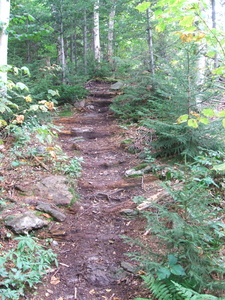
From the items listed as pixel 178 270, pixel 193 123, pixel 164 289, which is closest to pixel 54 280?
pixel 164 289

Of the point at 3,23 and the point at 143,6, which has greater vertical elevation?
the point at 3,23

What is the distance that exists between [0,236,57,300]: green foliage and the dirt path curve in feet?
0.69

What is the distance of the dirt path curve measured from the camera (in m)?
2.88

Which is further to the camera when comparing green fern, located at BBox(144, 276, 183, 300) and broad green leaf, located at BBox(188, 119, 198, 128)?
broad green leaf, located at BBox(188, 119, 198, 128)

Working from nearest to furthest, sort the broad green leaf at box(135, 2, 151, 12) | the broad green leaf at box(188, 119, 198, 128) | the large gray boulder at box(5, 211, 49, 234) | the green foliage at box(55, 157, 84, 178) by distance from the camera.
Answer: the broad green leaf at box(135, 2, 151, 12) < the broad green leaf at box(188, 119, 198, 128) < the large gray boulder at box(5, 211, 49, 234) < the green foliage at box(55, 157, 84, 178)

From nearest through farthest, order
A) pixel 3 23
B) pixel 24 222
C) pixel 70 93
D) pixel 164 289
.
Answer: pixel 164 289, pixel 24 222, pixel 3 23, pixel 70 93

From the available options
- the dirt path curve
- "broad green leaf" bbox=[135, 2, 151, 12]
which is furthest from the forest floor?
"broad green leaf" bbox=[135, 2, 151, 12]

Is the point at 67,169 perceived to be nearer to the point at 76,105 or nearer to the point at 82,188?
the point at 82,188

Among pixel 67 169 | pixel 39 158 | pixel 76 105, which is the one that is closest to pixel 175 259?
pixel 67 169

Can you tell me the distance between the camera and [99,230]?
394 cm

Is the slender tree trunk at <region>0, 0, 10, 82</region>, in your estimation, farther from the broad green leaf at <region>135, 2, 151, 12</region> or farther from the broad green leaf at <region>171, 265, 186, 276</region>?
the broad green leaf at <region>171, 265, 186, 276</region>

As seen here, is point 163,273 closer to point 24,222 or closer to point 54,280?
point 54,280

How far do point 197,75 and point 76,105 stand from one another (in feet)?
23.0

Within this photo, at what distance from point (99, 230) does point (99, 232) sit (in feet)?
0.17
